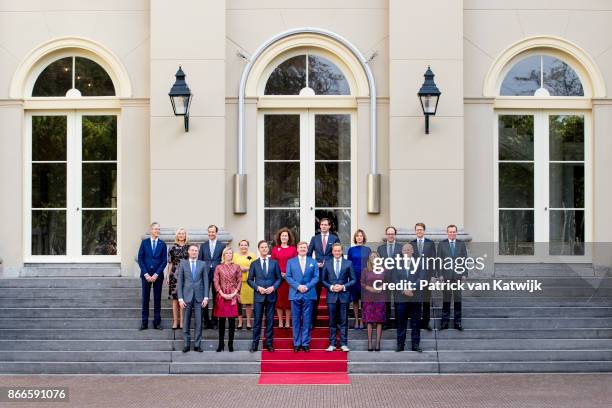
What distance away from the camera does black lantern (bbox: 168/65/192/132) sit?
15.6 metres

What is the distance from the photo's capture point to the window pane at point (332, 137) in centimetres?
1684

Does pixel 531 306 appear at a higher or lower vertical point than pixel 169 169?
lower

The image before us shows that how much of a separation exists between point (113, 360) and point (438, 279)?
18.1 ft

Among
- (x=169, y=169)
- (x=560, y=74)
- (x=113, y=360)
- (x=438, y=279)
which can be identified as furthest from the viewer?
(x=560, y=74)

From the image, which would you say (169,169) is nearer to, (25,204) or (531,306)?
(25,204)

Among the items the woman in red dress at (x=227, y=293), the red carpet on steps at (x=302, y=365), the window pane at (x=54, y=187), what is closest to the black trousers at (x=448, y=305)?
the red carpet on steps at (x=302, y=365)

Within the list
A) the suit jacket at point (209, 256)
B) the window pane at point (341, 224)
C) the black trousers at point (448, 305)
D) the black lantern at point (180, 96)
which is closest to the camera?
the black trousers at point (448, 305)

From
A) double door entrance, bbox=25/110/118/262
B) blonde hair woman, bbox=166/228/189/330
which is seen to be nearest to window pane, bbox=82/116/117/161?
double door entrance, bbox=25/110/118/262

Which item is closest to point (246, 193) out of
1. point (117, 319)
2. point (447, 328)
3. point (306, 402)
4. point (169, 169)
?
point (169, 169)

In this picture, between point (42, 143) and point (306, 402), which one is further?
point (42, 143)

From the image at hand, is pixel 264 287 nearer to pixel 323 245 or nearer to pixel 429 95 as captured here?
pixel 323 245

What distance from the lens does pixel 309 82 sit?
16828mm

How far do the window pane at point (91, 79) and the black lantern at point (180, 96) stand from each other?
1.92m

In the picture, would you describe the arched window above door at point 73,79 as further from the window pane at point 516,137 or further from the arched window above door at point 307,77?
the window pane at point 516,137
